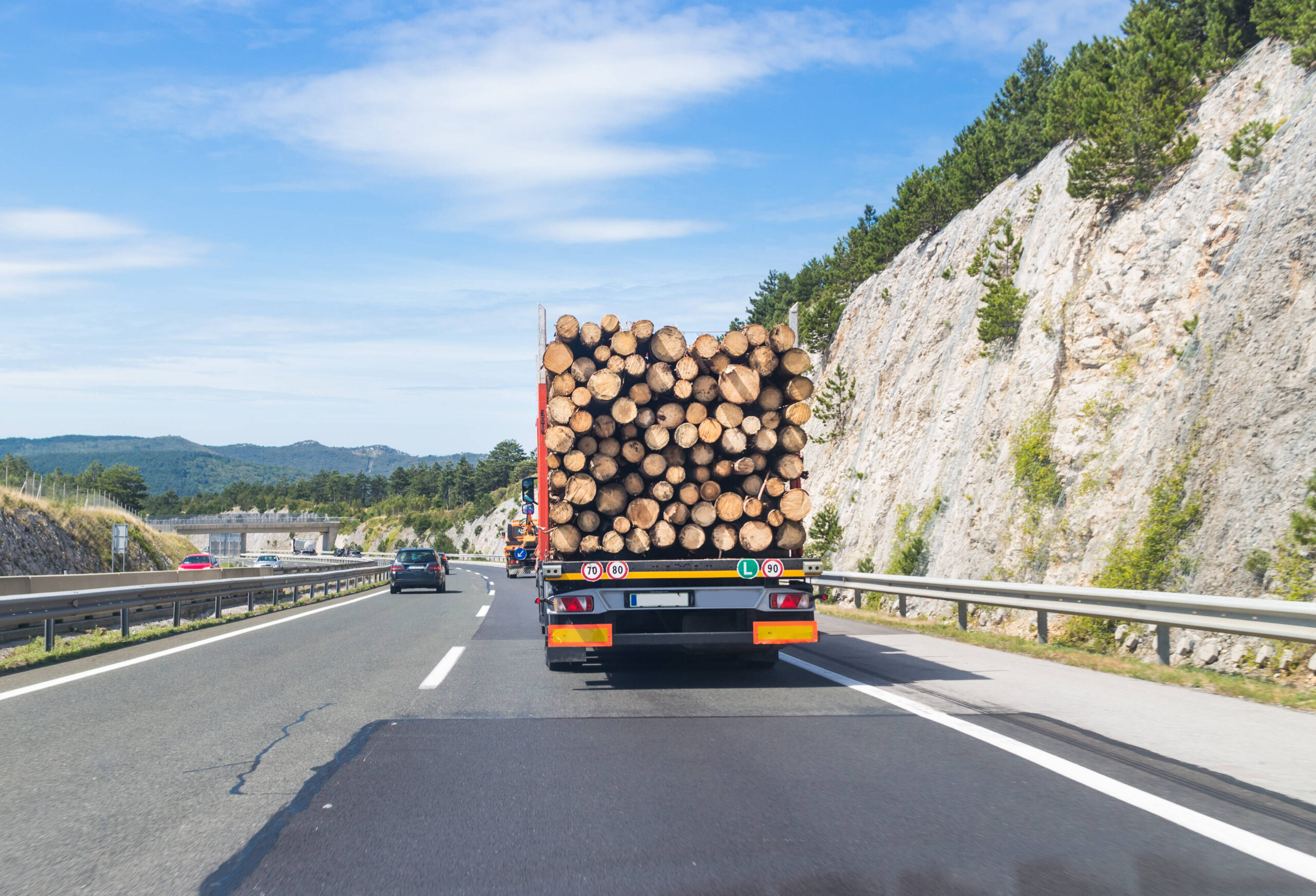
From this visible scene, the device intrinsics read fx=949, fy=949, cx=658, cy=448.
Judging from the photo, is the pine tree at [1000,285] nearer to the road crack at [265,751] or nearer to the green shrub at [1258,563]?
the green shrub at [1258,563]

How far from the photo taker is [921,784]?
5.16 m

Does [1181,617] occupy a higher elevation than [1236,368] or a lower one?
lower

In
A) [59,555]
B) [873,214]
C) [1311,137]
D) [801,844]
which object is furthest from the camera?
[873,214]

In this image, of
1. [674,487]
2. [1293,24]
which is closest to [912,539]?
[1293,24]

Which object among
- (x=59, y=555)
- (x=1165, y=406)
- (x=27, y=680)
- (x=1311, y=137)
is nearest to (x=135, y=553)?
(x=59, y=555)

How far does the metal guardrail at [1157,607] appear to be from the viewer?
25.6ft

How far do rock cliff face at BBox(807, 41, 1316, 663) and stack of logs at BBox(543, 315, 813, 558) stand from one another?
7.34 meters

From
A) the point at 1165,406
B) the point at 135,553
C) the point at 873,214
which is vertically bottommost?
the point at 135,553

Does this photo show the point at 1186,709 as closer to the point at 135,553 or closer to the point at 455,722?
the point at 455,722

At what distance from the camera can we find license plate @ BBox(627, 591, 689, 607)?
8.73 metres

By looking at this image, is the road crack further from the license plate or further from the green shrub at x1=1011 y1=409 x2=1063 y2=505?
the green shrub at x1=1011 y1=409 x2=1063 y2=505

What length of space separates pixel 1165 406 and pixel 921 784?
49.3 ft

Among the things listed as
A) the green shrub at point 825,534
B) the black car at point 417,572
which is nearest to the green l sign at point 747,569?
the green shrub at point 825,534

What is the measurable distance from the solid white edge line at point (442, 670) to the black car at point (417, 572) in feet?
56.1
